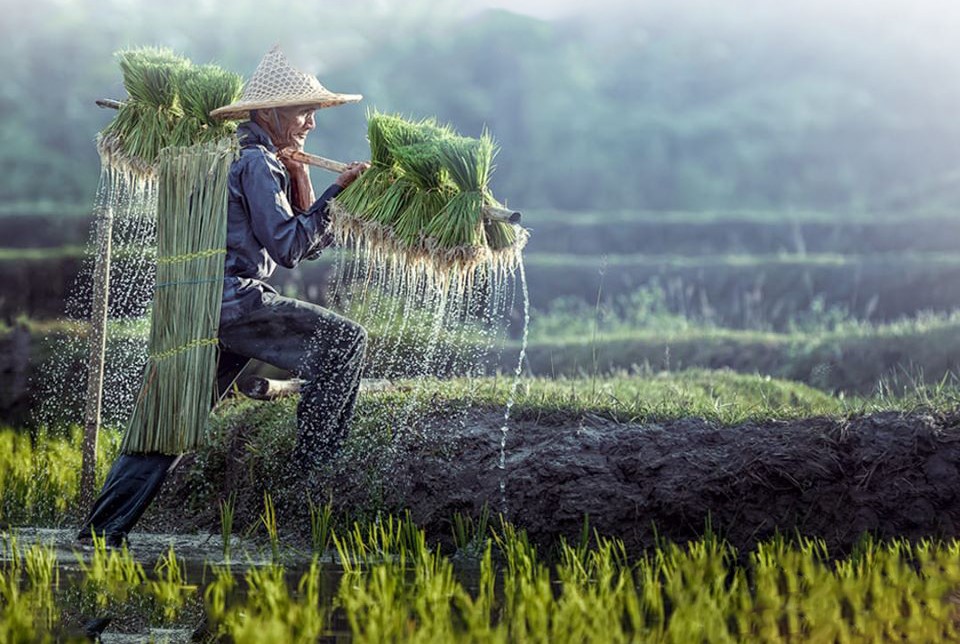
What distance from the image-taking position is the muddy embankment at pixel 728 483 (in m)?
4.45

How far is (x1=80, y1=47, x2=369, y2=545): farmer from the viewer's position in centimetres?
464

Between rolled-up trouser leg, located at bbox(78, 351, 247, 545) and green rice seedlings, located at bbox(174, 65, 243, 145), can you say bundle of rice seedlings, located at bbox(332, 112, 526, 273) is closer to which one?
green rice seedlings, located at bbox(174, 65, 243, 145)

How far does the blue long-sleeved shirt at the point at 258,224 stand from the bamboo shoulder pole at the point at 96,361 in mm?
888

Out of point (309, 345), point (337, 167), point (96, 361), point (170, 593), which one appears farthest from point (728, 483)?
point (96, 361)

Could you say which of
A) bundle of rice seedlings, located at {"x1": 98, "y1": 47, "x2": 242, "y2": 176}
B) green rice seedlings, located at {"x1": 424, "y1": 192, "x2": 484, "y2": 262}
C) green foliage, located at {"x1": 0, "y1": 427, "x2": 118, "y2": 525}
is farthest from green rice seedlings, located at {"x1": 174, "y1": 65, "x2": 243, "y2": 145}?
green foliage, located at {"x1": 0, "y1": 427, "x2": 118, "y2": 525}

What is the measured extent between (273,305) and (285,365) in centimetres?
23

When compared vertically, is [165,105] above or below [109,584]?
above

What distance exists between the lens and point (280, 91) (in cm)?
480

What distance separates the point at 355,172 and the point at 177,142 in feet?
2.89

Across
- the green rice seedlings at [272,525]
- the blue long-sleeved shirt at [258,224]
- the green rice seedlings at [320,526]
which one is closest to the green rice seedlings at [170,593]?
the green rice seedlings at [272,525]

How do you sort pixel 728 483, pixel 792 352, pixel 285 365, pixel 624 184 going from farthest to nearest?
pixel 624 184 → pixel 792 352 → pixel 285 365 → pixel 728 483

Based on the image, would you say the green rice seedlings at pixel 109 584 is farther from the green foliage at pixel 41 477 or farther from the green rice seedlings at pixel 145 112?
the green rice seedlings at pixel 145 112

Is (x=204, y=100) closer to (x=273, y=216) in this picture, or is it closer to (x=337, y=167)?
(x=337, y=167)

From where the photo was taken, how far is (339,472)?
5047 millimetres
